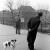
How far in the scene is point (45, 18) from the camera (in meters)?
31.5

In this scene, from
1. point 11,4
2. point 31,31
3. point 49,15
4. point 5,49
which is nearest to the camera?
point 31,31

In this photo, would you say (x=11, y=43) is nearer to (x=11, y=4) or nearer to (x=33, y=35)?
(x=33, y=35)

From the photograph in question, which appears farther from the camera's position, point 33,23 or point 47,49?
point 47,49

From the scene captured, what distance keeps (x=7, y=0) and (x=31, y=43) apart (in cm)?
1948

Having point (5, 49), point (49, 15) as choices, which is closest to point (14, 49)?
point (5, 49)

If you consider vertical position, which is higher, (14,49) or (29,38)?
(29,38)

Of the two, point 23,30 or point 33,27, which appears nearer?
point 33,27

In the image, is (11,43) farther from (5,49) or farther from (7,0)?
(7,0)

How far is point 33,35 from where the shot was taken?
5.23m

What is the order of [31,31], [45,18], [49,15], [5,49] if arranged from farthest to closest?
[49,15], [45,18], [5,49], [31,31]

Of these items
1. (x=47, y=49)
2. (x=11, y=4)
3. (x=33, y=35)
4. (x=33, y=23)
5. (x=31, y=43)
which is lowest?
(x=47, y=49)

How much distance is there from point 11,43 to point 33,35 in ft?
3.63

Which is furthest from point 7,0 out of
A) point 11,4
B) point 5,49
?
point 5,49

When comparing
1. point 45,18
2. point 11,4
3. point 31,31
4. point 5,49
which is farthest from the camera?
point 45,18
